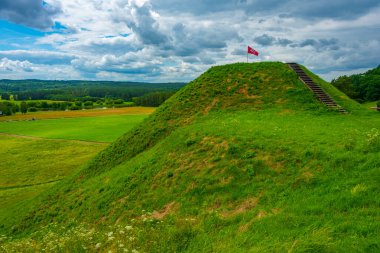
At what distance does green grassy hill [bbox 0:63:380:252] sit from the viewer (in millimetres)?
9211

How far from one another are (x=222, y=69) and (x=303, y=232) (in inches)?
1306

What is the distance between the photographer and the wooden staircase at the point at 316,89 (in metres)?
29.7

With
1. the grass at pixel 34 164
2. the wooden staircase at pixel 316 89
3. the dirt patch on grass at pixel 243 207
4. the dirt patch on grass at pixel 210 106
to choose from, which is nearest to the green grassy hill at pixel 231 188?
the dirt patch on grass at pixel 243 207

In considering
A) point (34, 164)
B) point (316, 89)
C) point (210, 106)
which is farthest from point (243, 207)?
point (34, 164)

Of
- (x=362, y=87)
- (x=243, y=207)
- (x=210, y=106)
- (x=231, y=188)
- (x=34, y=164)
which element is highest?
(x=362, y=87)

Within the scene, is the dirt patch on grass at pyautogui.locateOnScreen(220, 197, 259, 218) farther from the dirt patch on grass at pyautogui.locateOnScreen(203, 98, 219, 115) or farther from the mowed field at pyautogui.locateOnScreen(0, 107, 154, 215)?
the mowed field at pyautogui.locateOnScreen(0, 107, 154, 215)

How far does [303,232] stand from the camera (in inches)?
332

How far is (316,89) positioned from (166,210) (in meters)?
25.9

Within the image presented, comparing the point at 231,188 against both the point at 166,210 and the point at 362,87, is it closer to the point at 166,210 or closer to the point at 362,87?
the point at 166,210

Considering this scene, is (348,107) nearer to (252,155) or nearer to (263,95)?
(263,95)

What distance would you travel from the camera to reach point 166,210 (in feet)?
49.5

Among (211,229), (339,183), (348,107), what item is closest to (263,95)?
(348,107)

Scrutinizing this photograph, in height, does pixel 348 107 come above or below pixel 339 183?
above

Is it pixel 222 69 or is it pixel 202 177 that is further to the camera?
pixel 222 69
